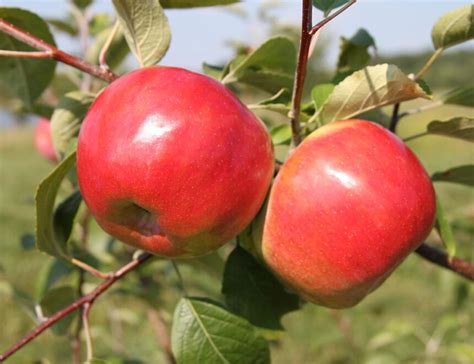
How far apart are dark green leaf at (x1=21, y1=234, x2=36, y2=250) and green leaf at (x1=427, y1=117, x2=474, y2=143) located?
82 cm

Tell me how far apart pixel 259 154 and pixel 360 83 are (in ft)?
0.43

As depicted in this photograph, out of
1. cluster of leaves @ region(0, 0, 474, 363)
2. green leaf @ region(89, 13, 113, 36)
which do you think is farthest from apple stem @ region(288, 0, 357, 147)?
green leaf @ region(89, 13, 113, 36)

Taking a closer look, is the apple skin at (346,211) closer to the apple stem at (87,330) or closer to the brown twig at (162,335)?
the apple stem at (87,330)

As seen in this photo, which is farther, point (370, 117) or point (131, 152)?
point (370, 117)

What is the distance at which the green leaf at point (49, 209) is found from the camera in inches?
27.0

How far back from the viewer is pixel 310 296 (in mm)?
684

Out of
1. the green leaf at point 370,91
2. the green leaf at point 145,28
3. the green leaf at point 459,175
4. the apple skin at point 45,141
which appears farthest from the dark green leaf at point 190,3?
the apple skin at point 45,141

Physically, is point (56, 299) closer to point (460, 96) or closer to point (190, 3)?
point (190, 3)

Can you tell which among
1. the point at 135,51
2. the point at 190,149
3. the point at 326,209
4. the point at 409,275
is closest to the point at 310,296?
the point at 326,209

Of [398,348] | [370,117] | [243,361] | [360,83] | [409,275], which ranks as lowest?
[409,275]

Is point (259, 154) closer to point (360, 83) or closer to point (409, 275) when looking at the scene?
point (360, 83)

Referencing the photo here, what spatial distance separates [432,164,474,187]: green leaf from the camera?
2.74 ft

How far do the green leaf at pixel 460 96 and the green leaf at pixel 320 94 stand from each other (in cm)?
19

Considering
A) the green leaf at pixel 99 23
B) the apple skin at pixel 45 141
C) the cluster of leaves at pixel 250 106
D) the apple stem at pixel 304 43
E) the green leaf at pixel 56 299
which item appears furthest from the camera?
the apple skin at pixel 45 141
